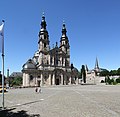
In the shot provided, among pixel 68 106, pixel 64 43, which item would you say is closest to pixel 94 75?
pixel 64 43

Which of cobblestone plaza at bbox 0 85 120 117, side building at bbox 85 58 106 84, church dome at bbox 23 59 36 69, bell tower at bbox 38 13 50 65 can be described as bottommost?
cobblestone plaza at bbox 0 85 120 117

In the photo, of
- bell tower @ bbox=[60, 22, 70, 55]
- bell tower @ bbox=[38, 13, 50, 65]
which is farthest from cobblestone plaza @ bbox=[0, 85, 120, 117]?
bell tower @ bbox=[60, 22, 70, 55]

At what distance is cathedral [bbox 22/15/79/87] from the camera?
93062mm

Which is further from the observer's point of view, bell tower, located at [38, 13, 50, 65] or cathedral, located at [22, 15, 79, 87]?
bell tower, located at [38, 13, 50, 65]

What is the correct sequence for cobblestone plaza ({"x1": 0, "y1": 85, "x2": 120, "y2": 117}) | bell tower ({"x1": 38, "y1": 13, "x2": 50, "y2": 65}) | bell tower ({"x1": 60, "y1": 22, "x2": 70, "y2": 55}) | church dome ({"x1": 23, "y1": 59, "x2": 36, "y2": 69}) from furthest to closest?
bell tower ({"x1": 60, "y1": 22, "x2": 70, "y2": 55}), bell tower ({"x1": 38, "y1": 13, "x2": 50, "y2": 65}), church dome ({"x1": 23, "y1": 59, "x2": 36, "y2": 69}), cobblestone plaza ({"x1": 0, "y1": 85, "x2": 120, "y2": 117})

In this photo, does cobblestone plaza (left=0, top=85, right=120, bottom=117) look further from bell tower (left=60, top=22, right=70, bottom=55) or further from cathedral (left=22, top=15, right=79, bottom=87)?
bell tower (left=60, top=22, right=70, bottom=55)

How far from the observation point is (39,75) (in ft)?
309

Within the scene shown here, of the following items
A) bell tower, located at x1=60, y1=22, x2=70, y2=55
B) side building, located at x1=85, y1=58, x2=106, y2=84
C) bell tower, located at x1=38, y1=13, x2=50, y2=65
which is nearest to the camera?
bell tower, located at x1=38, y1=13, x2=50, y2=65

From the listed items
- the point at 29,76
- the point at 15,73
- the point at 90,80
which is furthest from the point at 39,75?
the point at 90,80

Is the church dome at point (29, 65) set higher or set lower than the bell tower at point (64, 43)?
lower

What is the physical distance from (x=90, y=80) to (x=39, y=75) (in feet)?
197

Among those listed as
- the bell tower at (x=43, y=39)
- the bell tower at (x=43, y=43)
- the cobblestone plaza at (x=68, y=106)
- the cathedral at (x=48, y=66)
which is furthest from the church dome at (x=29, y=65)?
the cobblestone plaza at (x=68, y=106)

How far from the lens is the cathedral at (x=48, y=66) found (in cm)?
9306

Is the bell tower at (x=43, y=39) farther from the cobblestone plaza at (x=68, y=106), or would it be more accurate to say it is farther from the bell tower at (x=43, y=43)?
the cobblestone plaza at (x=68, y=106)
